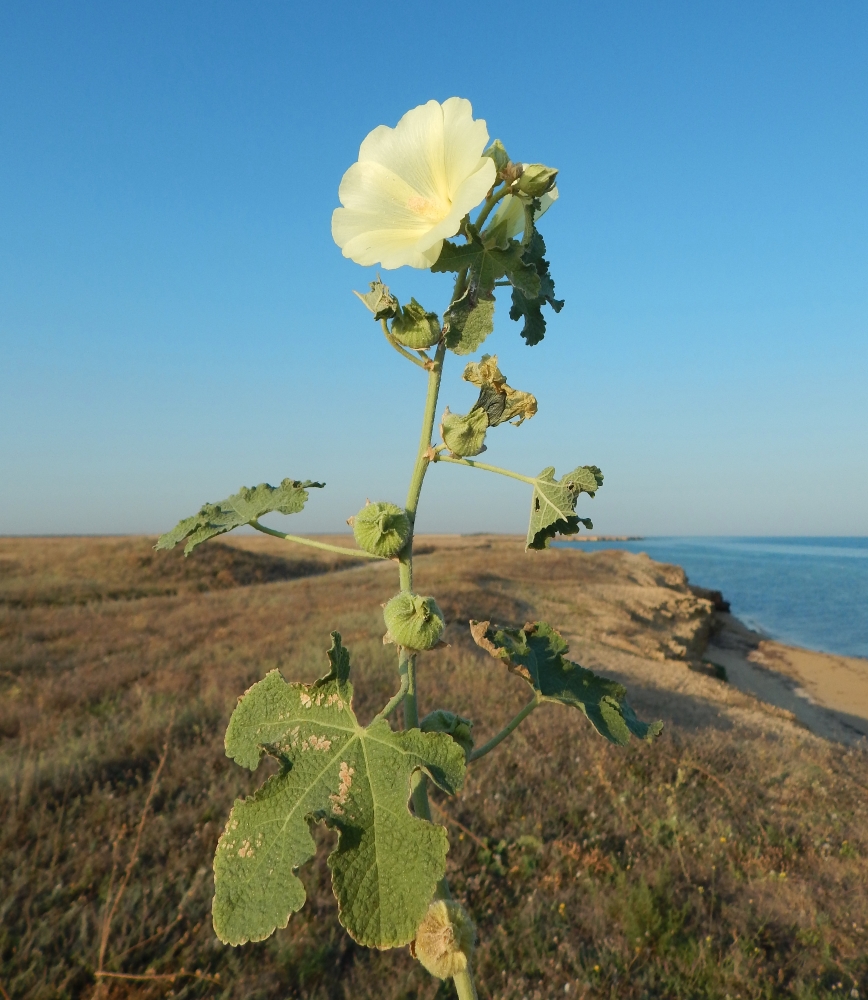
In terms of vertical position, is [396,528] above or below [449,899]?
above

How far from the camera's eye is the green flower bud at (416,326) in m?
1.23

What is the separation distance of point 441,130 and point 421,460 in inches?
24.6

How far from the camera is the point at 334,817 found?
1122mm

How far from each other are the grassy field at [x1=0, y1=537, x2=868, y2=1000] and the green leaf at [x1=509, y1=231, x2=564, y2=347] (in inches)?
145

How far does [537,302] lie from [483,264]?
0.31m

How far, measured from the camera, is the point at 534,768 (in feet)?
20.1

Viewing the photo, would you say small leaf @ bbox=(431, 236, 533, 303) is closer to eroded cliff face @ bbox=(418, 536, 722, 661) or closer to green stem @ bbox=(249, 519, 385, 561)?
green stem @ bbox=(249, 519, 385, 561)

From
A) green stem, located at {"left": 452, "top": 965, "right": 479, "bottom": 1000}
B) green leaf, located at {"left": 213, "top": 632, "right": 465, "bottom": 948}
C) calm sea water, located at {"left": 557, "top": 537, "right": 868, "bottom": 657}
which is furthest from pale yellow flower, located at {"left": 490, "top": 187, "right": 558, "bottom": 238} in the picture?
calm sea water, located at {"left": 557, "top": 537, "right": 868, "bottom": 657}

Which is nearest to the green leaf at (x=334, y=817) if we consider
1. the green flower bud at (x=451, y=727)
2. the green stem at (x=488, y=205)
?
the green flower bud at (x=451, y=727)

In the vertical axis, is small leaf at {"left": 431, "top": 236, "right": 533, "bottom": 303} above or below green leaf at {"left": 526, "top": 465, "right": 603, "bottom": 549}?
above

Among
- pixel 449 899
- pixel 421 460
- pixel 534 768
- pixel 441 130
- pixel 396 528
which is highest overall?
pixel 441 130

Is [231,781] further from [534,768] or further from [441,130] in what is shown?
[441,130]

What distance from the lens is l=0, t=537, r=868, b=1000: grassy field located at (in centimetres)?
369

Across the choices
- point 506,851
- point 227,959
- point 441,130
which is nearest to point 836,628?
point 506,851
